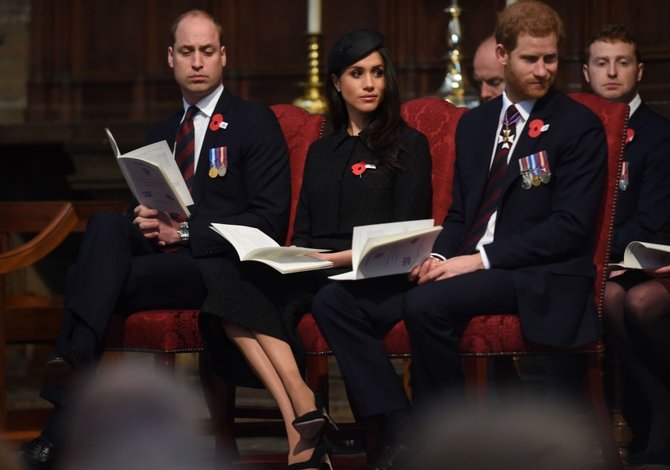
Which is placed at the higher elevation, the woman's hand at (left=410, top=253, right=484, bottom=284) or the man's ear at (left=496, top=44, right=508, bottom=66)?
the man's ear at (left=496, top=44, right=508, bottom=66)

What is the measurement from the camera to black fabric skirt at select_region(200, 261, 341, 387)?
3256 mm

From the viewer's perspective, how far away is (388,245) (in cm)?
293

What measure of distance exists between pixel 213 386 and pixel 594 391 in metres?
1.18

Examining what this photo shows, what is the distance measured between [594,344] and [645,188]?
2.64 ft

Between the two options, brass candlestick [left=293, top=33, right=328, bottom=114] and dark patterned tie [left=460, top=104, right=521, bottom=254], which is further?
brass candlestick [left=293, top=33, right=328, bottom=114]

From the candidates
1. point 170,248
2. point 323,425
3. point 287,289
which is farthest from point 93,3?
point 323,425

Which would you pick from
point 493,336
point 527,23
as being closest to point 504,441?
point 493,336

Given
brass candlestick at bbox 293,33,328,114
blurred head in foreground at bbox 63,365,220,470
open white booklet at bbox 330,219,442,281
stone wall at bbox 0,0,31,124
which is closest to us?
blurred head in foreground at bbox 63,365,220,470

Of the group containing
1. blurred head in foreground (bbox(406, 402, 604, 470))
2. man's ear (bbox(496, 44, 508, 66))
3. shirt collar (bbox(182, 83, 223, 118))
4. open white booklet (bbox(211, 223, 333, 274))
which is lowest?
open white booklet (bbox(211, 223, 333, 274))

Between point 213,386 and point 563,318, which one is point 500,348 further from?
point 213,386

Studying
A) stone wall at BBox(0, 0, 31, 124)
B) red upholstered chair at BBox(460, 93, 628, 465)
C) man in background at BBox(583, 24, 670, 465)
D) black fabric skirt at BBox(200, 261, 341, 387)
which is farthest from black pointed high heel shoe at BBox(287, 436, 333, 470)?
stone wall at BBox(0, 0, 31, 124)

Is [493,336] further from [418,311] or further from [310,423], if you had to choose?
[310,423]

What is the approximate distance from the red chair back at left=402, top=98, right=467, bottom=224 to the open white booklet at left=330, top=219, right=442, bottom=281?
51cm

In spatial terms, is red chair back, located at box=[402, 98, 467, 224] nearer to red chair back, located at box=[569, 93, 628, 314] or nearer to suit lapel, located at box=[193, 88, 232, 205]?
red chair back, located at box=[569, 93, 628, 314]
